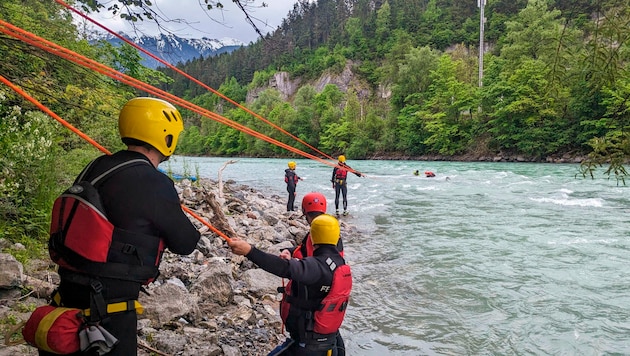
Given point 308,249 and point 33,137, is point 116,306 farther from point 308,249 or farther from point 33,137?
point 33,137

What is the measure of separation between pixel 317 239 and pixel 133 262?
140 cm

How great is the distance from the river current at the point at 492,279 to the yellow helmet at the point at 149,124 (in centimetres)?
408

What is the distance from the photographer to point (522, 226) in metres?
12.8

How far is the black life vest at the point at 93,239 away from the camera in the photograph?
6.19ft

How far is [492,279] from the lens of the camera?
26.3ft

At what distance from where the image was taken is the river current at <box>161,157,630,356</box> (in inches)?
220

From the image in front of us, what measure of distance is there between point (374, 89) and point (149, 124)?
3869 inches

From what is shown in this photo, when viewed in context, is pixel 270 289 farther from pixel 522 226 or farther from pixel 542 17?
pixel 542 17

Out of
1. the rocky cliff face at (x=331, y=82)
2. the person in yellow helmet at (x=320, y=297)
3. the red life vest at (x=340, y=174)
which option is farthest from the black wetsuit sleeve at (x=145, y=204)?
the rocky cliff face at (x=331, y=82)

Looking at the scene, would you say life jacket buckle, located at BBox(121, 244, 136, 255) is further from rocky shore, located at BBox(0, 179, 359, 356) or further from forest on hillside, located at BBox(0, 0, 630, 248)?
forest on hillside, located at BBox(0, 0, 630, 248)

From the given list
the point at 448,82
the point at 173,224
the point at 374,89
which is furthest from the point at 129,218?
the point at 374,89

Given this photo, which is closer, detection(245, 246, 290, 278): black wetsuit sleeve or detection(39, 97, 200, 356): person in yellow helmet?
detection(39, 97, 200, 356): person in yellow helmet

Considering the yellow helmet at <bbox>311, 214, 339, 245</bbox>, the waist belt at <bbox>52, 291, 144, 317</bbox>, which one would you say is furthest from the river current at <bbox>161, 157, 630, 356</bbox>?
the waist belt at <bbox>52, 291, 144, 317</bbox>

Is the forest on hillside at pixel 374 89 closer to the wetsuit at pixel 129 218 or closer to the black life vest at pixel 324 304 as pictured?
the wetsuit at pixel 129 218
